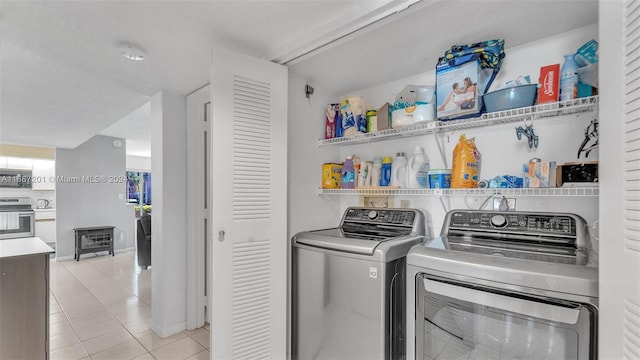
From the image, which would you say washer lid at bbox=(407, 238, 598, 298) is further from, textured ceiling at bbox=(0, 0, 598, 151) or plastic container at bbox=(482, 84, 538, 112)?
textured ceiling at bbox=(0, 0, 598, 151)

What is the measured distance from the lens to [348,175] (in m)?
2.22

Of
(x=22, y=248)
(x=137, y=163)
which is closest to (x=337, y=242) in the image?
(x=22, y=248)

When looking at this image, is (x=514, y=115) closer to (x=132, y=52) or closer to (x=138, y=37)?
(x=138, y=37)

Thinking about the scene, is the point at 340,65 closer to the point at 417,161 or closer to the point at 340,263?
the point at 417,161

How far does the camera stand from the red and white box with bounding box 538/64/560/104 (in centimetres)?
137

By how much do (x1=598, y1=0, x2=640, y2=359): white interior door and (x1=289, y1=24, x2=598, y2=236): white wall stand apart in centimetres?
69

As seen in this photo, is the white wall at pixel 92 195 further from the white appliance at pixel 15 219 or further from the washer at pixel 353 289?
the washer at pixel 353 289

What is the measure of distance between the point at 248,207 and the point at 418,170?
1.09 meters

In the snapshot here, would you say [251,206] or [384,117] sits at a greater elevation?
[384,117]

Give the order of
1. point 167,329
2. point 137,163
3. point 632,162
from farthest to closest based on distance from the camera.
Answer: point 137,163, point 167,329, point 632,162

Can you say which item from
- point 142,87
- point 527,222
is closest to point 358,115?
point 527,222

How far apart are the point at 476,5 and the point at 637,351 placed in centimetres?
138

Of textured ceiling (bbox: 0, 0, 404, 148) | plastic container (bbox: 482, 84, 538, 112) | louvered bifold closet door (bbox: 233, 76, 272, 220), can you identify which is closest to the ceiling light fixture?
textured ceiling (bbox: 0, 0, 404, 148)

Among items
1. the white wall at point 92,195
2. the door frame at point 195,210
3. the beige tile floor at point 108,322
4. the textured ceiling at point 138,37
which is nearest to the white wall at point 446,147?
the textured ceiling at point 138,37
